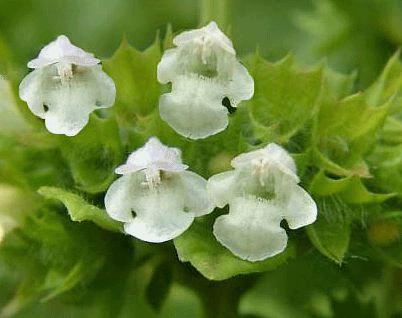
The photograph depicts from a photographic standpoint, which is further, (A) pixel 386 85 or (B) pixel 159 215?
(A) pixel 386 85

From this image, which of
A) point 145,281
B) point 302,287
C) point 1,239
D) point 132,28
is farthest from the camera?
point 132,28

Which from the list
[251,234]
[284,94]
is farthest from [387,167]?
[251,234]

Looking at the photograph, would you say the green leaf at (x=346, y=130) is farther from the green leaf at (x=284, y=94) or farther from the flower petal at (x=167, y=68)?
the flower petal at (x=167, y=68)

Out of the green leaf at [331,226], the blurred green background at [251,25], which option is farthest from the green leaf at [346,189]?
the blurred green background at [251,25]

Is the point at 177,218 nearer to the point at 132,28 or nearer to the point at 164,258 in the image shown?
the point at 164,258

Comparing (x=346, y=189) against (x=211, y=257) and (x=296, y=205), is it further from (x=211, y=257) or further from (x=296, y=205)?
(x=211, y=257)

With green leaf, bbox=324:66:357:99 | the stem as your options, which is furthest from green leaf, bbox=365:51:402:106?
the stem

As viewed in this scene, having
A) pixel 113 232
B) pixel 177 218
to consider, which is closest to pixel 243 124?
pixel 177 218
